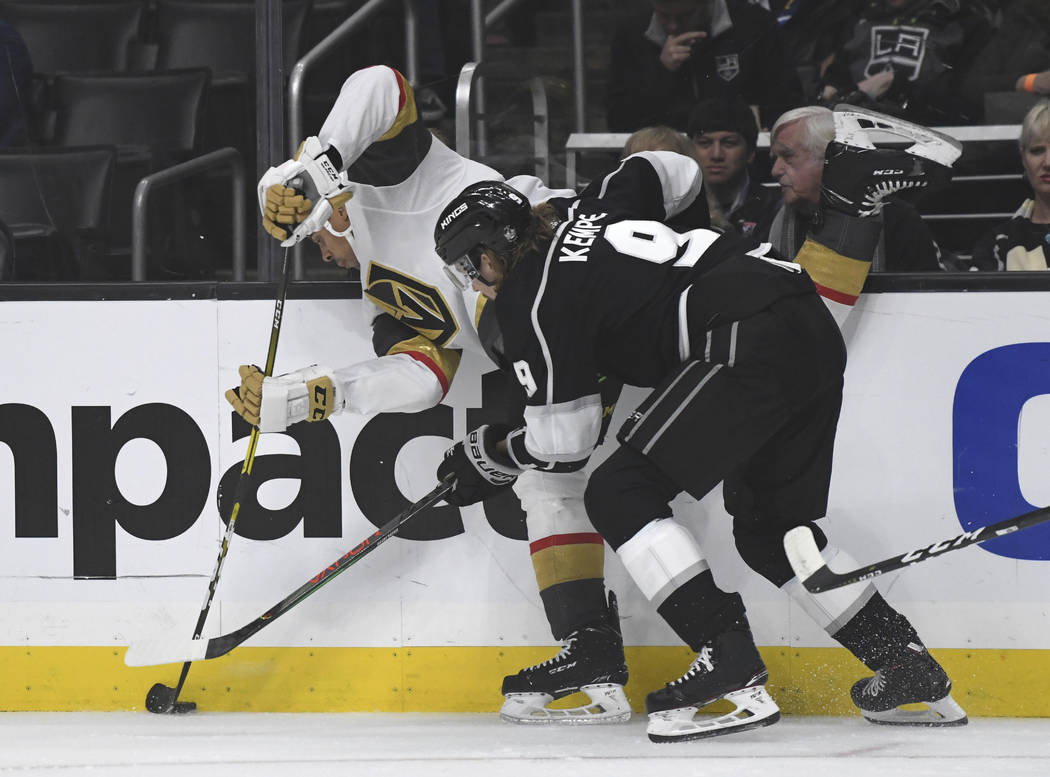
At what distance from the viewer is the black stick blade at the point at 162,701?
2742 mm

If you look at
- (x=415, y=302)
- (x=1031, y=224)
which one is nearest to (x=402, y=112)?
(x=415, y=302)

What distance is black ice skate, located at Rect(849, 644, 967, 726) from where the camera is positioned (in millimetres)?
2410

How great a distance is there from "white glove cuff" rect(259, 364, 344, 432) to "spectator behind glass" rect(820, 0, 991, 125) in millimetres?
1567

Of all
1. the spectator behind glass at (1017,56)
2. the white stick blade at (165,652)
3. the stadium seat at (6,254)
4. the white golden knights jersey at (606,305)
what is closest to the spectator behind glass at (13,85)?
the stadium seat at (6,254)

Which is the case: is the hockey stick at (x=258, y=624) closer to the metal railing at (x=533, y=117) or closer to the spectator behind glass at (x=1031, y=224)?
the metal railing at (x=533, y=117)

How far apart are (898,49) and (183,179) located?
6.07ft

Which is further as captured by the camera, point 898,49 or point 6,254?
point 898,49

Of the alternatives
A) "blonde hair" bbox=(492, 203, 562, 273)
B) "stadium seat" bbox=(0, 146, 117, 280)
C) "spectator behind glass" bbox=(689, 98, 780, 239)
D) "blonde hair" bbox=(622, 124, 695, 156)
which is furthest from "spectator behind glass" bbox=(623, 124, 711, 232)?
"stadium seat" bbox=(0, 146, 117, 280)

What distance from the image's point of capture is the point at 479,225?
229 cm

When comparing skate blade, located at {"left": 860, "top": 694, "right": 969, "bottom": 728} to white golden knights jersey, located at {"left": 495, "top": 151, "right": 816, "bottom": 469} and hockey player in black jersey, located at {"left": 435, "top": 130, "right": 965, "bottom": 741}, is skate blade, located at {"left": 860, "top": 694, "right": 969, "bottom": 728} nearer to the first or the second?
hockey player in black jersey, located at {"left": 435, "top": 130, "right": 965, "bottom": 741}

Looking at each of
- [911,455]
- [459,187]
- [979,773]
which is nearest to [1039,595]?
[911,455]

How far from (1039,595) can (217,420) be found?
1.69 meters

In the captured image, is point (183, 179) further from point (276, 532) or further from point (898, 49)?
point (898, 49)

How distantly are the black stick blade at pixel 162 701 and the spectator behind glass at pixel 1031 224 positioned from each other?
1.91m
